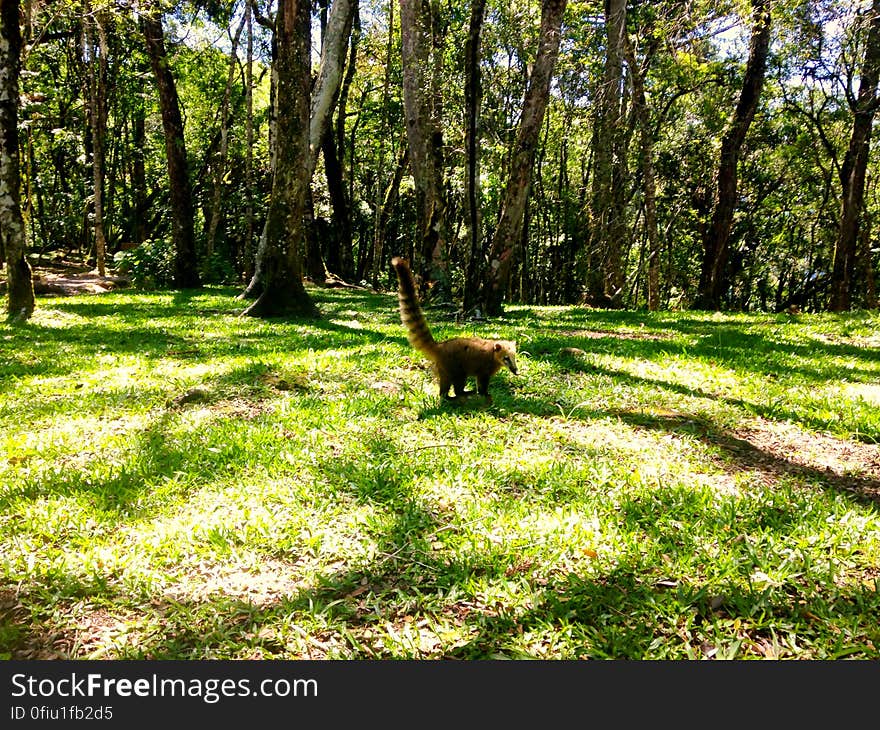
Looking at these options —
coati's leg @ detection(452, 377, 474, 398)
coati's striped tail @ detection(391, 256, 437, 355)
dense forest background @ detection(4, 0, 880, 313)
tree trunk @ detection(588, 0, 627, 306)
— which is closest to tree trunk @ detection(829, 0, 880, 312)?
dense forest background @ detection(4, 0, 880, 313)

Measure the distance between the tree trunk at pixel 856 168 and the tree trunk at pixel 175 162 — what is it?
63.5 ft

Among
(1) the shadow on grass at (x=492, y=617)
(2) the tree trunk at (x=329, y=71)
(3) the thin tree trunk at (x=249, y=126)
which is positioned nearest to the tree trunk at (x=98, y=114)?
(3) the thin tree trunk at (x=249, y=126)

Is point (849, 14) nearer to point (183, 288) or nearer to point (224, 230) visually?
point (183, 288)

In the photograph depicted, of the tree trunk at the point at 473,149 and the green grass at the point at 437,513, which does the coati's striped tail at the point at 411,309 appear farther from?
the tree trunk at the point at 473,149

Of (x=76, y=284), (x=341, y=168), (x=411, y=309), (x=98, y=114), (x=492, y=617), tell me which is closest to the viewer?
(x=492, y=617)

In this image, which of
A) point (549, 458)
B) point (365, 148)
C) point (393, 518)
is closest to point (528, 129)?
point (549, 458)

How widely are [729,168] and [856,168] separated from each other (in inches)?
179

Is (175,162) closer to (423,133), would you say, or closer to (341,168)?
(423,133)

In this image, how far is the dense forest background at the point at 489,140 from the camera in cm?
1113

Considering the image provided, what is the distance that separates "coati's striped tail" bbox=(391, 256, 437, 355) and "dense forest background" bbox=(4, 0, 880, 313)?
5.14 metres

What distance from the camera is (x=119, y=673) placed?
2318 millimetres

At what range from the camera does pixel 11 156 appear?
991 cm

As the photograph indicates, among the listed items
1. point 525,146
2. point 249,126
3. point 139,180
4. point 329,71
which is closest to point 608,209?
point 525,146

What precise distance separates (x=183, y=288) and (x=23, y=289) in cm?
766
